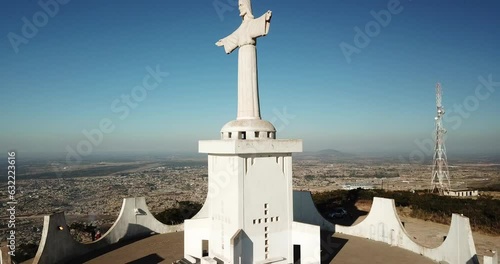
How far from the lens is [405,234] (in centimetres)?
1557

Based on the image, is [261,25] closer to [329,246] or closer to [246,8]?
[246,8]

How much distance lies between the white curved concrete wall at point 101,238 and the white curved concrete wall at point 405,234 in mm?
10306

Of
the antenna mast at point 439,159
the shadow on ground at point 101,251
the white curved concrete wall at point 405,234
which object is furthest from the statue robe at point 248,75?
the antenna mast at point 439,159

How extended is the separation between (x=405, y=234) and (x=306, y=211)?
5693 millimetres

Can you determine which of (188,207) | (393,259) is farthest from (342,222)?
(188,207)

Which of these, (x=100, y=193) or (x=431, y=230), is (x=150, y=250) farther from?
(x=100, y=193)

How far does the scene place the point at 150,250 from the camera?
51.2ft

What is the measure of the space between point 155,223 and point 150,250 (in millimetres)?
3306

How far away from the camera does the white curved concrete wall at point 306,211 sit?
19.5 metres

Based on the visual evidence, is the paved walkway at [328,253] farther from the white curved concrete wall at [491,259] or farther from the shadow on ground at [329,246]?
the white curved concrete wall at [491,259]

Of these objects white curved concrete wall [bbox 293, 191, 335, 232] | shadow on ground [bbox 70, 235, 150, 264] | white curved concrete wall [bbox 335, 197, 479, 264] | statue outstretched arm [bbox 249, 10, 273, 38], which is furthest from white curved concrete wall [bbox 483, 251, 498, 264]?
shadow on ground [bbox 70, 235, 150, 264]

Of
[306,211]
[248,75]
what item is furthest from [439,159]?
[248,75]

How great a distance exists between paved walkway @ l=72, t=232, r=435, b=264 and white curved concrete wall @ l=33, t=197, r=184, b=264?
0.69m

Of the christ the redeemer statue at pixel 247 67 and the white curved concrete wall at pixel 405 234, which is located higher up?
the christ the redeemer statue at pixel 247 67
